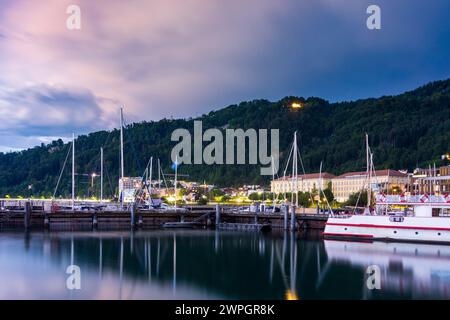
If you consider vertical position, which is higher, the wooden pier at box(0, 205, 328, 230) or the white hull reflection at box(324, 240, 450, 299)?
the wooden pier at box(0, 205, 328, 230)

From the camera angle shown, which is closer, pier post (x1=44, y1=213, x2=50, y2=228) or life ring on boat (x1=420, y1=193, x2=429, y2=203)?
life ring on boat (x1=420, y1=193, x2=429, y2=203)

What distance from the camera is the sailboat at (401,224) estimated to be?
48.2 metres

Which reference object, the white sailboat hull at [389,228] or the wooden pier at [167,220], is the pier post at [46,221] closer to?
the wooden pier at [167,220]

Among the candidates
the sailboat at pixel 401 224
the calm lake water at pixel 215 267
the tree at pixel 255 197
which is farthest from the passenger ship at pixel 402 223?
the tree at pixel 255 197

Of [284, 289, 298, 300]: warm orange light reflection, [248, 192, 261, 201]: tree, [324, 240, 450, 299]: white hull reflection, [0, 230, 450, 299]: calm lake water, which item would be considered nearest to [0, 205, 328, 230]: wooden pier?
[0, 230, 450, 299]: calm lake water

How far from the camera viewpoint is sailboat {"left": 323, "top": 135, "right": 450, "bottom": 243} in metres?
Result: 48.2

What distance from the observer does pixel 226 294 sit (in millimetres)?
29047

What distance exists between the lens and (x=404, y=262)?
40.0 metres

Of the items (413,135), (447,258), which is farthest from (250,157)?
(447,258)

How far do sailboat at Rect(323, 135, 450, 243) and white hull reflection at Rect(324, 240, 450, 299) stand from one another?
1072 mm

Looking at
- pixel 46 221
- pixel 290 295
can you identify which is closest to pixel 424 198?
pixel 290 295

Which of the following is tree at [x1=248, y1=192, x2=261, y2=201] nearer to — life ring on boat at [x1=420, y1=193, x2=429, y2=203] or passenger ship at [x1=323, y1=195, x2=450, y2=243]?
passenger ship at [x1=323, y1=195, x2=450, y2=243]

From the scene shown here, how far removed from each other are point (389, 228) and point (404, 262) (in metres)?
11.6
